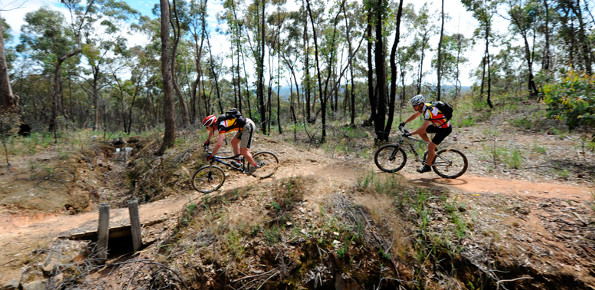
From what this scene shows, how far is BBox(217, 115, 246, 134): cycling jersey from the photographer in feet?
19.6

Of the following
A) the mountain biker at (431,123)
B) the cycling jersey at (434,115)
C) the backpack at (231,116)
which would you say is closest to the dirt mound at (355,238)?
the mountain biker at (431,123)

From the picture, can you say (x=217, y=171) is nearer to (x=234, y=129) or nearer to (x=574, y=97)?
(x=234, y=129)

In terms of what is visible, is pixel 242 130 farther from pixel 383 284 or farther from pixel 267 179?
pixel 383 284

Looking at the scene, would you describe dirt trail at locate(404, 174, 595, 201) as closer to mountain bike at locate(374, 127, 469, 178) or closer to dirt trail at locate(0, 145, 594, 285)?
dirt trail at locate(0, 145, 594, 285)

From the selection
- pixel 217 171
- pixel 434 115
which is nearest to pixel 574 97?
pixel 434 115

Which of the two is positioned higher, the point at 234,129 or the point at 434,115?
the point at 434,115

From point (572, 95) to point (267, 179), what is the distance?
877cm

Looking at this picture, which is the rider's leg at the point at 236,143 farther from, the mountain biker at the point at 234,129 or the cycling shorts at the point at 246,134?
the cycling shorts at the point at 246,134

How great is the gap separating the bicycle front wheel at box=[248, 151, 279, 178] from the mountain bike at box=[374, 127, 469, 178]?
3144 mm

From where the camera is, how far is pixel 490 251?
13.3 ft

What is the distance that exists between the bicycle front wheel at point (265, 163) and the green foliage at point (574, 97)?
325 inches

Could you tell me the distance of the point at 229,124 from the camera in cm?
610

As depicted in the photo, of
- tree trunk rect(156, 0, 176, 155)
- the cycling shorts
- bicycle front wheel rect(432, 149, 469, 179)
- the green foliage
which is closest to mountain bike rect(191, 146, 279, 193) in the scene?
the cycling shorts

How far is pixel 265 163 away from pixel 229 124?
5.74ft
